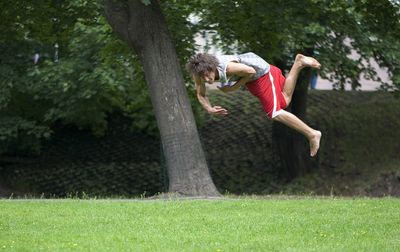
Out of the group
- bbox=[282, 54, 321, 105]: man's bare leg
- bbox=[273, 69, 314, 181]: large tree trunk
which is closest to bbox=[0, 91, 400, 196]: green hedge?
bbox=[273, 69, 314, 181]: large tree trunk

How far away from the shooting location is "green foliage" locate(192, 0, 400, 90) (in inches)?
→ 745

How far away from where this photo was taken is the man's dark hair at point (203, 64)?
13.1 meters

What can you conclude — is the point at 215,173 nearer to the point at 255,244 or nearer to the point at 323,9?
the point at 323,9

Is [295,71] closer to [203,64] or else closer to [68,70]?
[203,64]

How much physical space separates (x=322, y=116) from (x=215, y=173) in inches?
156

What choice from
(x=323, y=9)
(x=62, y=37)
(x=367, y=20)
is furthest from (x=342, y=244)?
(x=62, y=37)

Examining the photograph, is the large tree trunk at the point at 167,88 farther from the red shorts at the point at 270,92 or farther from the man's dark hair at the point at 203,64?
the man's dark hair at the point at 203,64

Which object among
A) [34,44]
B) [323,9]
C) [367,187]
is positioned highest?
[323,9]

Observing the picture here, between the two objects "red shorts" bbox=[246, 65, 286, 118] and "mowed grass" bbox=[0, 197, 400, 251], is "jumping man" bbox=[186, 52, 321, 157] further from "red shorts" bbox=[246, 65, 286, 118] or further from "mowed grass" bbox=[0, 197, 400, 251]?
"mowed grass" bbox=[0, 197, 400, 251]

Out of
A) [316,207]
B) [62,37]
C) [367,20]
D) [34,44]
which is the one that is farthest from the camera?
[34,44]

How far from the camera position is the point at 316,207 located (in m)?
13.7

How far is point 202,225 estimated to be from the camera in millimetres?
11617

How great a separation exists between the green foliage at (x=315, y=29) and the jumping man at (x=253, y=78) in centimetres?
474

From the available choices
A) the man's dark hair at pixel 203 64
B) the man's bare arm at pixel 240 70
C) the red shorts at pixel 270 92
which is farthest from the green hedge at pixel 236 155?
the man's dark hair at pixel 203 64
